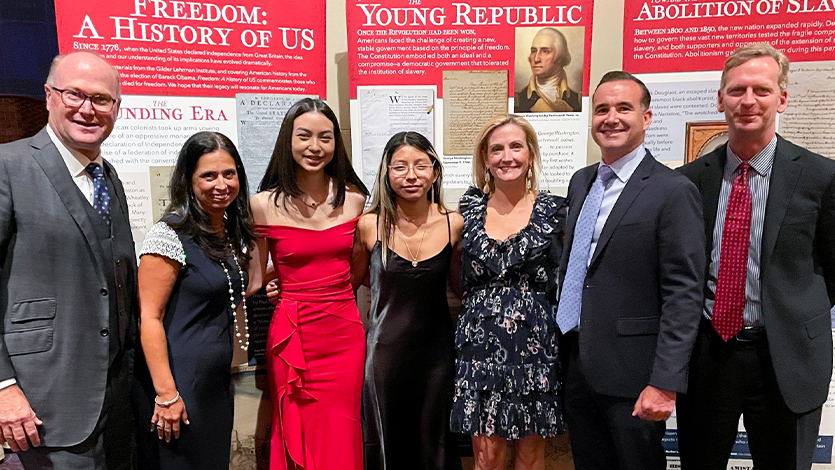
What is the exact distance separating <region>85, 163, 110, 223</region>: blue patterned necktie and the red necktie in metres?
2.22

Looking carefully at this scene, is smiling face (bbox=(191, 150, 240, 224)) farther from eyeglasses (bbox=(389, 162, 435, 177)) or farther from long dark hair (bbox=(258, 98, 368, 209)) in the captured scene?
eyeglasses (bbox=(389, 162, 435, 177))

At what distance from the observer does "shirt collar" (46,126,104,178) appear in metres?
1.80

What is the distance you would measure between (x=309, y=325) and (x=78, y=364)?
2.95 feet

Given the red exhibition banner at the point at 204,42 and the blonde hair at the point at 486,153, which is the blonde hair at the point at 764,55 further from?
the red exhibition banner at the point at 204,42

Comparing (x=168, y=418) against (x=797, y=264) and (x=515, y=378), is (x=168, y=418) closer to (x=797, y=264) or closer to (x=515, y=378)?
(x=515, y=378)

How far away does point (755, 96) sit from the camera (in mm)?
1892

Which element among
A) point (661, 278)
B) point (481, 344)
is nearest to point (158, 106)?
point (481, 344)

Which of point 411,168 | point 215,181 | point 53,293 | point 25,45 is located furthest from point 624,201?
point 25,45

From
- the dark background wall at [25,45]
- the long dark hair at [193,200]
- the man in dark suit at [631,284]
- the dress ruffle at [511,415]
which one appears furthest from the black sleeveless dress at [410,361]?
the dark background wall at [25,45]

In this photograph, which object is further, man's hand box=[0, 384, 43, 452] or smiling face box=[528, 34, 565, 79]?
smiling face box=[528, 34, 565, 79]

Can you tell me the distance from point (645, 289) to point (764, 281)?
42cm

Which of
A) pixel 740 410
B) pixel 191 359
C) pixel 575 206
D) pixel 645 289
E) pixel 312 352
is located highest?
pixel 575 206

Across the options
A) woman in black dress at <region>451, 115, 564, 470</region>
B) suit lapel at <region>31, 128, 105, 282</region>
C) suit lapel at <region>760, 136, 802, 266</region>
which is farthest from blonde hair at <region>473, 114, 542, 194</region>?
suit lapel at <region>31, 128, 105, 282</region>

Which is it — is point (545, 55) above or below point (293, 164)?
above
